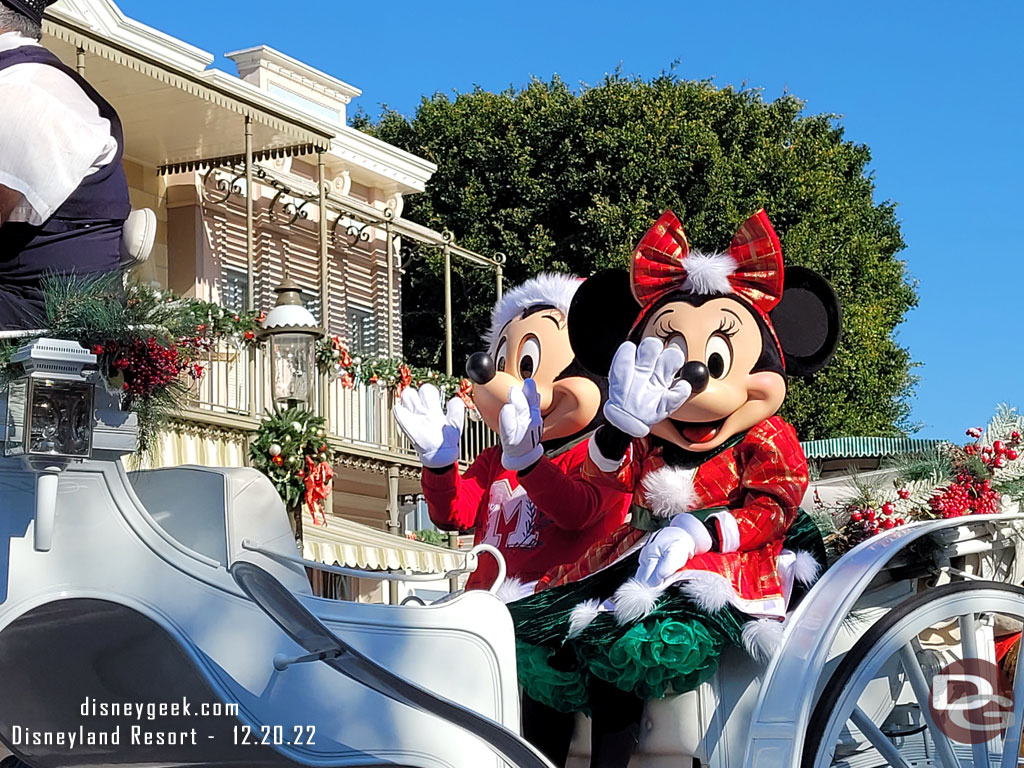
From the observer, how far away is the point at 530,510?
4.41 meters

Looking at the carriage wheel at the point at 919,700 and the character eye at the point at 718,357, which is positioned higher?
the character eye at the point at 718,357

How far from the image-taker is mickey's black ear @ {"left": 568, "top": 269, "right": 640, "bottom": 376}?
4336 mm

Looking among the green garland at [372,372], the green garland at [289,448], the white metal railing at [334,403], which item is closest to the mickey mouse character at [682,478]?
the green garland at [289,448]

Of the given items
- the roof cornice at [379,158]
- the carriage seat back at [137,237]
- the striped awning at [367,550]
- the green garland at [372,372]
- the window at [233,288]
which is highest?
the roof cornice at [379,158]

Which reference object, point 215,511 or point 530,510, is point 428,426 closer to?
point 530,510

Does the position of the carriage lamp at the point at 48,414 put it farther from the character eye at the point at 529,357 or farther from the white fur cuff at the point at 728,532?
the character eye at the point at 529,357

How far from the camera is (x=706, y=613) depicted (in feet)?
11.4

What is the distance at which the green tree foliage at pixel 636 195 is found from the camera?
21.4 m

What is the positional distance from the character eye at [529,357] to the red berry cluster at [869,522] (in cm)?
114

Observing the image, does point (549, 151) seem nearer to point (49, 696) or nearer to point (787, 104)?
point (787, 104)

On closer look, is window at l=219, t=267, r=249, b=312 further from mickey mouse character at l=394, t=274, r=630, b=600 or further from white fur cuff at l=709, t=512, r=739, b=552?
white fur cuff at l=709, t=512, r=739, b=552

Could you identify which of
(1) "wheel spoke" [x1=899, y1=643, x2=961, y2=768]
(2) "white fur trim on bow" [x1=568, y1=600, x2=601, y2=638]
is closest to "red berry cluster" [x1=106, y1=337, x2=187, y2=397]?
(2) "white fur trim on bow" [x1=568, y1=600, x2=601, y2=638]

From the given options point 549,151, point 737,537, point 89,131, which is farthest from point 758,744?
point 549,151

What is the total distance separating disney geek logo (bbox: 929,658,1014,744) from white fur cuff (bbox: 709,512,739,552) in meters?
0.76
